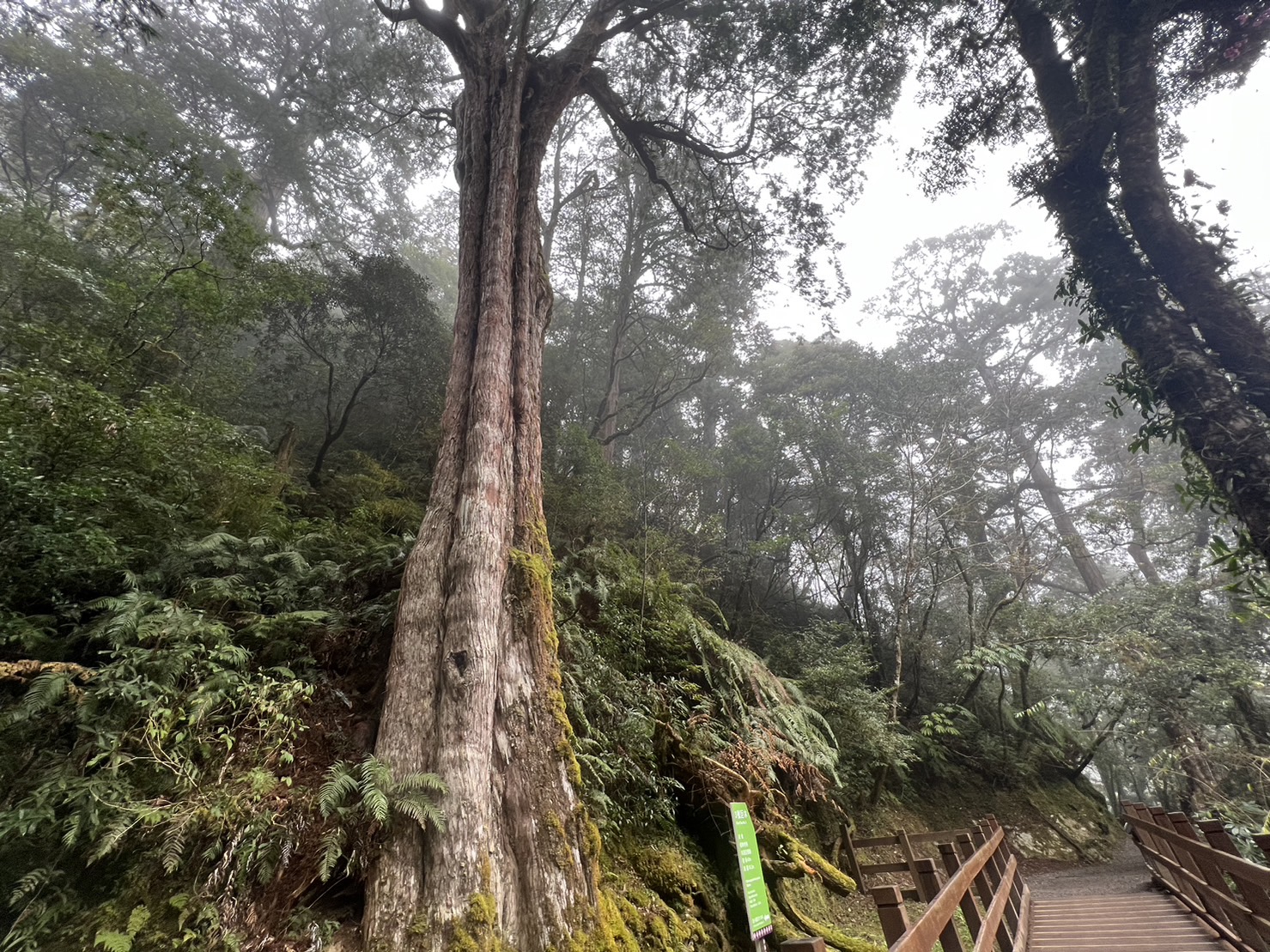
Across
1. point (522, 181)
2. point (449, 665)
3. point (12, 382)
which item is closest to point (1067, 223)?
point (522, 181)

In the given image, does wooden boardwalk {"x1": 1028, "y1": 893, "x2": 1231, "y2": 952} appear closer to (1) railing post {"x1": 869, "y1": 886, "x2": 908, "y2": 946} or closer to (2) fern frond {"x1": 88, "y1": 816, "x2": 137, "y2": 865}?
(1) railing post {"x1": 869, "y1": 886, "x2": 908, "y2": 946}

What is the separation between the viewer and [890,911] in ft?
6.98

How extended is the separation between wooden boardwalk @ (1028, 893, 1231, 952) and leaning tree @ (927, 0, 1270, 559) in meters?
3.54

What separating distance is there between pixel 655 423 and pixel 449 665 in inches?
552

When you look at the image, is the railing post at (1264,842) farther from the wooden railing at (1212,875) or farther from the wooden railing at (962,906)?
the wooden railing at (962,906)

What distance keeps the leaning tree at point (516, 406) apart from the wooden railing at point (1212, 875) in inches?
175

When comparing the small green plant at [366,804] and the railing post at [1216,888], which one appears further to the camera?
the railing post at [1216,888]

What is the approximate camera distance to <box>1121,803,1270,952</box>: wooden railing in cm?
359

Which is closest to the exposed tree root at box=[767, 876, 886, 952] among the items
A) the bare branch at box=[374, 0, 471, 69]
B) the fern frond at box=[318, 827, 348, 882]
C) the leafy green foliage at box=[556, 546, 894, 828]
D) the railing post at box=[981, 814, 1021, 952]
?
the leafy green foliage at box=[556, 546, 894, 828]

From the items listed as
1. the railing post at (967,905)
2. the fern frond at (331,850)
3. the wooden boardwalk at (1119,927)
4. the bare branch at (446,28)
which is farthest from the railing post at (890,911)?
the bare branch at (446,28)

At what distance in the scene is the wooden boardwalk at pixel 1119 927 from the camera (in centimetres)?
443

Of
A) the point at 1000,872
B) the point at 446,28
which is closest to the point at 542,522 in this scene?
the point at 1000,872

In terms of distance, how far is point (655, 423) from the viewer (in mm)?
17000

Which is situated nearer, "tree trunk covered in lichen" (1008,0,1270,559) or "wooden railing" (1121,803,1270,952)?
"wooden railing" (1121,803,1270,952)
